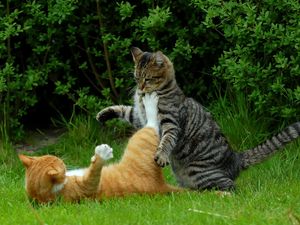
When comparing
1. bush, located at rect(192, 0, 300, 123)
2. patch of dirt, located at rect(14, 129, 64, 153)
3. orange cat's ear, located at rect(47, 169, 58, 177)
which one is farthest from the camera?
patch of dirt, located at rect(14, 129, 64, 153)

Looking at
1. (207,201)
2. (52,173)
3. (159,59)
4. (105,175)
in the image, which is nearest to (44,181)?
(52,173)

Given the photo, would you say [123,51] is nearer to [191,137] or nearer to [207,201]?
A: [191,137]

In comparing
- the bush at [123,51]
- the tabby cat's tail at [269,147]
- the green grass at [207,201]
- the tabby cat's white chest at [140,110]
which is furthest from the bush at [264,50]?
the tabby cat's white chest at [140,110]

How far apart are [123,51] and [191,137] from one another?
2034 millimetres

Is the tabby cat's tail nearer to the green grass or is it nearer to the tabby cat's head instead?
the green grass

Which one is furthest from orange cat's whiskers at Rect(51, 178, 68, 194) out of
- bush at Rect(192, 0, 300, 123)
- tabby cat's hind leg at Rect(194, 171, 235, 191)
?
bush at Rect(192, 0, 300, 123)

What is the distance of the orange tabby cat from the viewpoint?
5.62 m

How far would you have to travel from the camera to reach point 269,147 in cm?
645

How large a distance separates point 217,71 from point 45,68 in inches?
75.8

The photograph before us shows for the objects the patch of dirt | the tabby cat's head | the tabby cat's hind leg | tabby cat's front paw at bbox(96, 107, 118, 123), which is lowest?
the patch of dirt

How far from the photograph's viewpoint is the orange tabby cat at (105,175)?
562 centimetres

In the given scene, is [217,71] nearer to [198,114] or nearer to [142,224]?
[198,114]

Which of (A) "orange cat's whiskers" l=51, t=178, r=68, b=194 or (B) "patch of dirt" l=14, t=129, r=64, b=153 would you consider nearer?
(A) "orange cat's whiskers" l=51, t=178, r=68, b=194

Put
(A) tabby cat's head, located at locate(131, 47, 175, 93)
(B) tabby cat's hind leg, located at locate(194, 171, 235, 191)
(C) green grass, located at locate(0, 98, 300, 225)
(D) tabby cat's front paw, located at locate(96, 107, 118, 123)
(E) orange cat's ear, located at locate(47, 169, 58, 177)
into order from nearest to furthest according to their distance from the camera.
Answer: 1. (C) green grass, located at locate(0, 98, 300, 225)
2. (E) orange cat's ear, located at locate(47, 169, 58, 177)
3. (B) tabby cat's hind leg, located at locate(194, 171, 235, 191)
4. (A) tabby cat's head, located at locate(131, 47, 175, 93)
5. (D) tabby cat's front paw, located at locate(96, 107, 118, 123)
